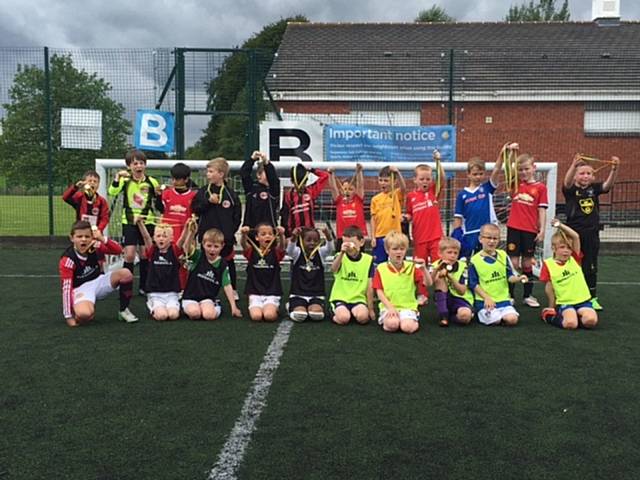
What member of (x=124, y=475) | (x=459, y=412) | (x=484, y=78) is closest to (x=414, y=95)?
(x=484, y=78)

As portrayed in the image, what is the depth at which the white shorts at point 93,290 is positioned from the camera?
548cm

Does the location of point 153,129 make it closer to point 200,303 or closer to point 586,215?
point 200,303

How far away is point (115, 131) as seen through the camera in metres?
10.9

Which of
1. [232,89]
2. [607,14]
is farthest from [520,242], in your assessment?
[607,14]

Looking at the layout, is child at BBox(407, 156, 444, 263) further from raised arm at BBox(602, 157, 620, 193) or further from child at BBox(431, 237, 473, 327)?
raised arm at BBox(602, 157, 620, 193)

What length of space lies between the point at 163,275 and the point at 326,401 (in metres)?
2.89

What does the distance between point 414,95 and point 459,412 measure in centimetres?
1299

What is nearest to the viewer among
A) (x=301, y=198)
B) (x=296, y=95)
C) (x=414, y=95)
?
(x=301, y=198)

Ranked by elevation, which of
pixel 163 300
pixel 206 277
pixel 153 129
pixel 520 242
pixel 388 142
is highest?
pixel 153 129

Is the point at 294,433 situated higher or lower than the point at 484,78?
lower

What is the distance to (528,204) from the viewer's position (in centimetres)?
656

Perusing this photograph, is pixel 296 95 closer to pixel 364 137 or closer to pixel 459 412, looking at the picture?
pixel 364 137

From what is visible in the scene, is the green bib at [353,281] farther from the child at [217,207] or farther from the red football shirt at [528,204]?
the red football shirt at [528,204]

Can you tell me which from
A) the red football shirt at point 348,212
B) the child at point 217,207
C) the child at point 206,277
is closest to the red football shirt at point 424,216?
the red football shirt at point 348,212
